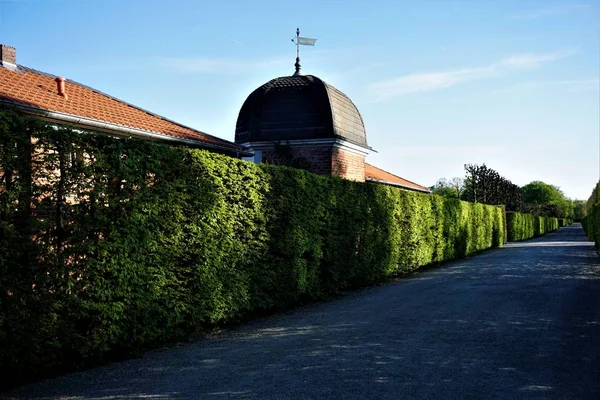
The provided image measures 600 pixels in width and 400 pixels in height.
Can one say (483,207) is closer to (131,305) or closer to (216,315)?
(216,315)

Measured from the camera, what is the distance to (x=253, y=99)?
23.8 metres

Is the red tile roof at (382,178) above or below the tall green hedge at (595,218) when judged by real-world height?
above

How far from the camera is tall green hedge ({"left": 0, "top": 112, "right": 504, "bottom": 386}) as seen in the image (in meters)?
5.43

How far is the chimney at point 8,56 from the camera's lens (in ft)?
50.9

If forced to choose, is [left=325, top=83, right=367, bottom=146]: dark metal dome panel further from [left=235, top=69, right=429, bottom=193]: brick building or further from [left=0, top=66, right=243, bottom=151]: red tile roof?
[left=0, top=66, right=243, bottom=151]: red tile roof

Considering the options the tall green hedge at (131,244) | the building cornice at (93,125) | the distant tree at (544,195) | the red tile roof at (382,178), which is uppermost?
the distant tree at (544,195)

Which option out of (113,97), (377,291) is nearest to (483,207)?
(377,291)

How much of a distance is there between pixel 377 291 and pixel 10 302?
28.7 ft

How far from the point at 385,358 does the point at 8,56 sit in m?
15.1

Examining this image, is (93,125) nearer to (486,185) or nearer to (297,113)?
(297,113)

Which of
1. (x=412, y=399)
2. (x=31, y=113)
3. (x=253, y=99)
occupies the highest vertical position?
(x=253, y=99)

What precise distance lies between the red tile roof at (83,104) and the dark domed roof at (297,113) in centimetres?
447

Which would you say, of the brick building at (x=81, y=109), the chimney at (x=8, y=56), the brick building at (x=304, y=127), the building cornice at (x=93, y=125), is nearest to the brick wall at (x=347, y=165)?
the brick building at (x=304, y=127)

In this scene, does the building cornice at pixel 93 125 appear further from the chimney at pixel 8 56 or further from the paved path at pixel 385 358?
the paved path at pixel 385 358
